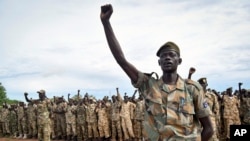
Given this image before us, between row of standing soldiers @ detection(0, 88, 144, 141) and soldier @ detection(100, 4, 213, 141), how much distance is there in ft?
39.5

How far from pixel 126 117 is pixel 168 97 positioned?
546 inches

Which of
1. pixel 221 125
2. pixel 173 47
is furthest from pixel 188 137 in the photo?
pixel 221 125

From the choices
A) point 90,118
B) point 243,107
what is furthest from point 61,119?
point 243,107

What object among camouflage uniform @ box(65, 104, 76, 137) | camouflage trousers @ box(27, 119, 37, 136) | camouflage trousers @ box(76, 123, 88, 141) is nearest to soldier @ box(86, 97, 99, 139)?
camouflage trousers @ box(76, 123, 88, 141)

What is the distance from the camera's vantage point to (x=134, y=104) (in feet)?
56.2

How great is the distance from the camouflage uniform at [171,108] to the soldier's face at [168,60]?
10cm

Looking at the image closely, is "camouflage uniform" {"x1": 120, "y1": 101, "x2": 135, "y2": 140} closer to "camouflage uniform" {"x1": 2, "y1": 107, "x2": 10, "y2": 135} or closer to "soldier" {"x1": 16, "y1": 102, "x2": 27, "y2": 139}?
"soldier" {"x1": 16, "y1": 102, "x2": 27, "y2": 139}

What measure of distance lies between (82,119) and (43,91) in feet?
20.0

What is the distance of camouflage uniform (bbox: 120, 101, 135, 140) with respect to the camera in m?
16.8

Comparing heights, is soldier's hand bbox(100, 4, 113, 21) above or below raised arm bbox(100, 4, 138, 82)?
above

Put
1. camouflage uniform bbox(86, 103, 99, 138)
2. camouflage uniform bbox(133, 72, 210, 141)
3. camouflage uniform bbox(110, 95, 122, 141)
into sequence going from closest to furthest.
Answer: camouflage uniform bbox(133, 72, 210, 141), camouflage uniform bbox(110, 95, 122, 141), camouflage uniform bbox(86, 103, 99, 138)

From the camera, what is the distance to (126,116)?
663 inches

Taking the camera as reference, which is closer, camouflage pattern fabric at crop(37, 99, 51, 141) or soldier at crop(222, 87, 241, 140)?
camouflage pattern fabric at crop(37, 99, 51, 141)

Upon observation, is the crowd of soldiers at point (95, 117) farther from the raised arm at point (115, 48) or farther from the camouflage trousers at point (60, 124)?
the raised arm at point (115, 48)
